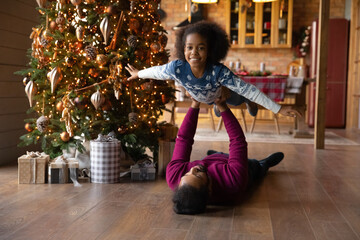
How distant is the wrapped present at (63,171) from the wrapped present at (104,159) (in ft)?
0.43

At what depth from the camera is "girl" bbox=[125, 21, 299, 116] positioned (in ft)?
8.09

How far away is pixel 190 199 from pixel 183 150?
54 cm

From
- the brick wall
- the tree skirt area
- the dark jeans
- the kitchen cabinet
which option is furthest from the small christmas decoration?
the kitchen cabinet

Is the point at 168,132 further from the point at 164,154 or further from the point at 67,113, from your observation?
the point at 67,113

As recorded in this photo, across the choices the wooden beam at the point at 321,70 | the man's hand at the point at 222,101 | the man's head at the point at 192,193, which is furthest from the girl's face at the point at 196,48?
the wooden beam at the point at 321,70

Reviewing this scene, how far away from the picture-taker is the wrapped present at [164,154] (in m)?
3.31

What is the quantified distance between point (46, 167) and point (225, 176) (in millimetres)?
1404

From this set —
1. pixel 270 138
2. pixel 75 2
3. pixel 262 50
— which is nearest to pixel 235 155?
pixel 75 2

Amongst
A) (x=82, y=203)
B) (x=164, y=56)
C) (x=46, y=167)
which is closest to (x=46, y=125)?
(x=46, y=167)

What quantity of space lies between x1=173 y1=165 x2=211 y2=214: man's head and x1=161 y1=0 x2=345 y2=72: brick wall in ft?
21.5

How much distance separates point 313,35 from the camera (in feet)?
25.3

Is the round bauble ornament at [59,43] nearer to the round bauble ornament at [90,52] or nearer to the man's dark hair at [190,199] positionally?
the round bauble ornament at [90,52]

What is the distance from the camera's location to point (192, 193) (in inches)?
85.3

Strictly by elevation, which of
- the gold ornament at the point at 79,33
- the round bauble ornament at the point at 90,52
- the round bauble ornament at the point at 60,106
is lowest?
the round bauble ornament at the point at 60,106
